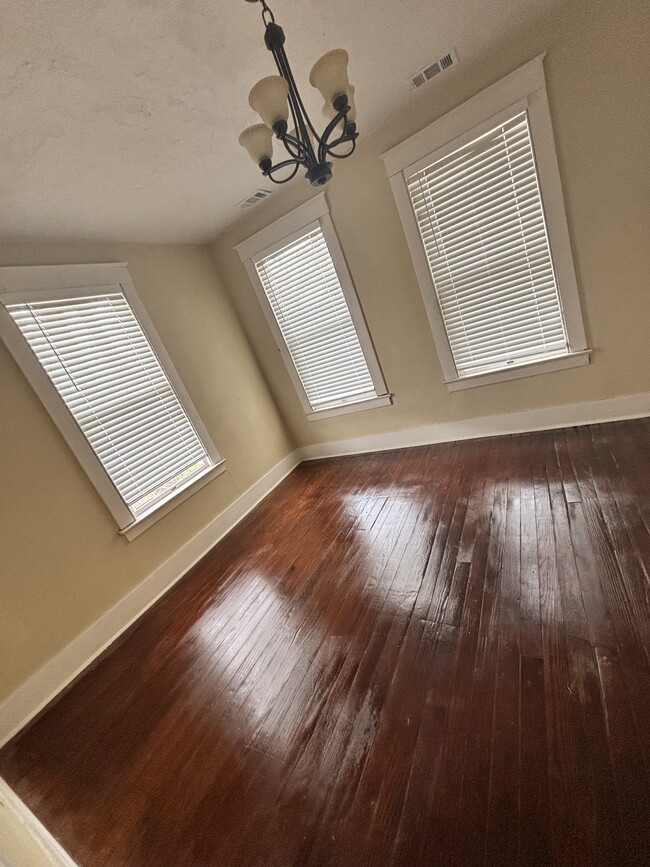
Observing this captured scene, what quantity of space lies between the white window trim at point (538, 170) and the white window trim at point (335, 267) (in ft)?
1.94

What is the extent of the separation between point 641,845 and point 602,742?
22 cm

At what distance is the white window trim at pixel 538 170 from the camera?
219 centimetres

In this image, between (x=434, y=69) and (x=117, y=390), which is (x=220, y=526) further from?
(x=434, y=69)

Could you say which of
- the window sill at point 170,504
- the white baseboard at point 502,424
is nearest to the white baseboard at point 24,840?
the window sill at point 170,504

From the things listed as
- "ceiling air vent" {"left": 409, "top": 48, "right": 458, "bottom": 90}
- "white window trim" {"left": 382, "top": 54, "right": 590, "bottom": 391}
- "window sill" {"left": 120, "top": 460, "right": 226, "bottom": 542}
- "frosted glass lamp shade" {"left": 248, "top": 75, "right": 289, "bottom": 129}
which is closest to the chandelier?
"frosted glass lamp shade" {"left": 248, "top": 75, "right": 289, "bottom": 129}

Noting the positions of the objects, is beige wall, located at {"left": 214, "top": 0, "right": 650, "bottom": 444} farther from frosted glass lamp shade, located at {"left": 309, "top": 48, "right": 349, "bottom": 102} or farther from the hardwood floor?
frosted glass lamp shade, located at {"left": 309, "top": 48, "right": 349, "bottom": 102}

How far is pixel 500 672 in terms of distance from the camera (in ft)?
4.49

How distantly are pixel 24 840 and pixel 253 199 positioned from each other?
396 centimetres

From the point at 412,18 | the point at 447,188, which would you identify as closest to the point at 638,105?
the point at 447,188

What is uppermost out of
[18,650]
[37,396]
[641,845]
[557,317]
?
[37,396]

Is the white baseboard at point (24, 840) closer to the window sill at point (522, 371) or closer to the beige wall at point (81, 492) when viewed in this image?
the beige wall at point (81, 492)

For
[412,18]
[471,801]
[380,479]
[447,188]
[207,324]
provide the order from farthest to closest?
[207,324]
[380,479]
[447,188]
[412,18]
[471,801]

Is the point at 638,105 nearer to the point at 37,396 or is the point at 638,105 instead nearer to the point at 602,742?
the point at 602,742

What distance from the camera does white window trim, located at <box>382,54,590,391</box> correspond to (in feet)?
7.18
